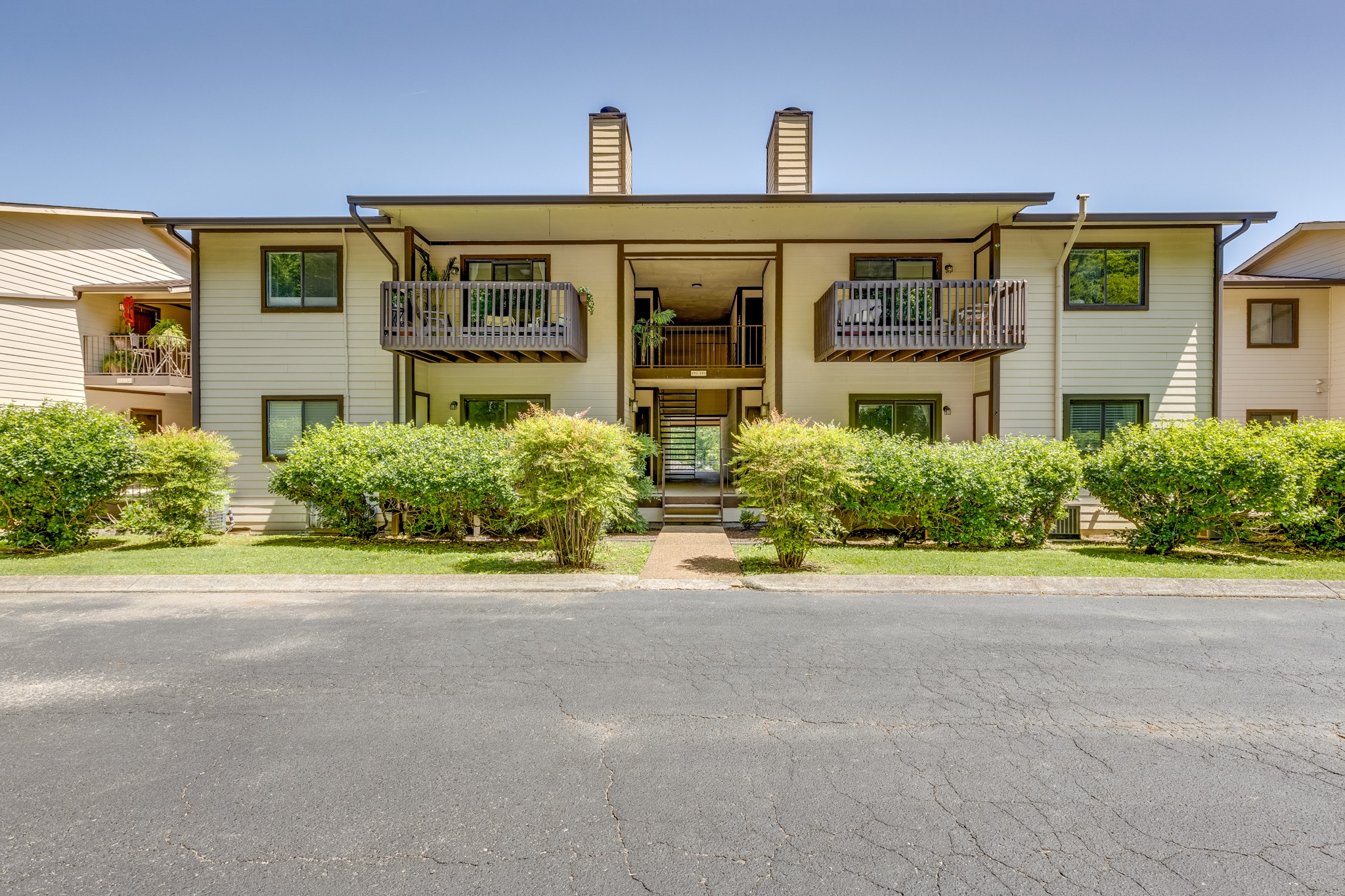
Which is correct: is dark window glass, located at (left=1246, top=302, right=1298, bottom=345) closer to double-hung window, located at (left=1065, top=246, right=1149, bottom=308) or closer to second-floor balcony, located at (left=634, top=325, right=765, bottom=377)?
double-hung window, located at (left=1065, top=246, right=1149, bottom=308)

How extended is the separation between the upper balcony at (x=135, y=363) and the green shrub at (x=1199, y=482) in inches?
887

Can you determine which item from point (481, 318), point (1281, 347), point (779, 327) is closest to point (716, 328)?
point (779, 327)

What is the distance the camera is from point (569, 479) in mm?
9125

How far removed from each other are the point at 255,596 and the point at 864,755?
7.40 meters

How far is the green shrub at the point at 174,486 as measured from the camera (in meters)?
10.6

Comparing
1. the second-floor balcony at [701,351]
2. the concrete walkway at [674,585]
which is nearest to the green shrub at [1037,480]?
the concrete walkway at [674,585]

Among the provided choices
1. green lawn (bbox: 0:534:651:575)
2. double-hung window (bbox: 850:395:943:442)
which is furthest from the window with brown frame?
green lawn (bbox: 0:534:651:575)

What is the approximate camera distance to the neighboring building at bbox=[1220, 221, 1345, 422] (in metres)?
17.3

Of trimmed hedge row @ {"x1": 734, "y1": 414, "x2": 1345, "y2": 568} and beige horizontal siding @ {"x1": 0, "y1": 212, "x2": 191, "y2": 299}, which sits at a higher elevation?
beige horizontal siding @ {"x1": 0, "y1": 212, "x2": 191, "y2": 299}

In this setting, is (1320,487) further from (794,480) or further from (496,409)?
(496,409)

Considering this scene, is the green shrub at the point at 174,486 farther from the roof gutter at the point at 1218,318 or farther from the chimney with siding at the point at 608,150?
the roof gutter at the point at 1218,318

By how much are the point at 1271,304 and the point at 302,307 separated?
84.0 feet

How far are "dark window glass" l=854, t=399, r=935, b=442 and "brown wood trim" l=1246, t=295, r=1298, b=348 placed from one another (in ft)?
35.4

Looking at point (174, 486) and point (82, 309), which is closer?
point (174, 486)
